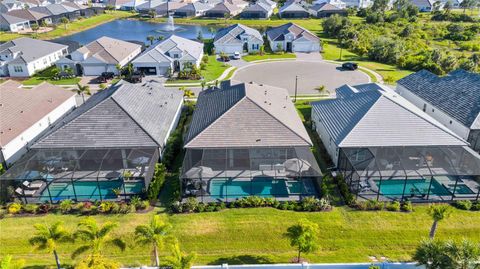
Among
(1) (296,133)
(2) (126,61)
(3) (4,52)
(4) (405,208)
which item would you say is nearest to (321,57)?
(2) (126,61)

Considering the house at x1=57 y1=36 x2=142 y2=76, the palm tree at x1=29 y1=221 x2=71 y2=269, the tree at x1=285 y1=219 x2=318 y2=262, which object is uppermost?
the house at x1=57 y1=36 x2=142 y2=76

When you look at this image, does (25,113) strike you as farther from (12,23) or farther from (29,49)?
(12,23)

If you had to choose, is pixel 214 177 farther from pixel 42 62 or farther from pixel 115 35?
pixel 115 35

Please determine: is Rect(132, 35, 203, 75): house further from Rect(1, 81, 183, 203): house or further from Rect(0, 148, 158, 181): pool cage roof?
Rect(0, 148, 158, 181): pool cage roof

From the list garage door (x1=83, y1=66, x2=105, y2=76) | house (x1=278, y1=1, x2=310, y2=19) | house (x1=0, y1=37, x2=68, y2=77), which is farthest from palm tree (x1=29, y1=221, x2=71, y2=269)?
house (x1=278, y1=1, x2=310, y2=19)

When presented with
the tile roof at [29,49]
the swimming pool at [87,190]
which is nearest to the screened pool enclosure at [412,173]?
the swimming pool at [87,190]

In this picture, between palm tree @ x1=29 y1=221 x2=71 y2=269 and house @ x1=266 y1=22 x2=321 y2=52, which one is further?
house @ x1=266 y1=22 x2=321 y2=52
